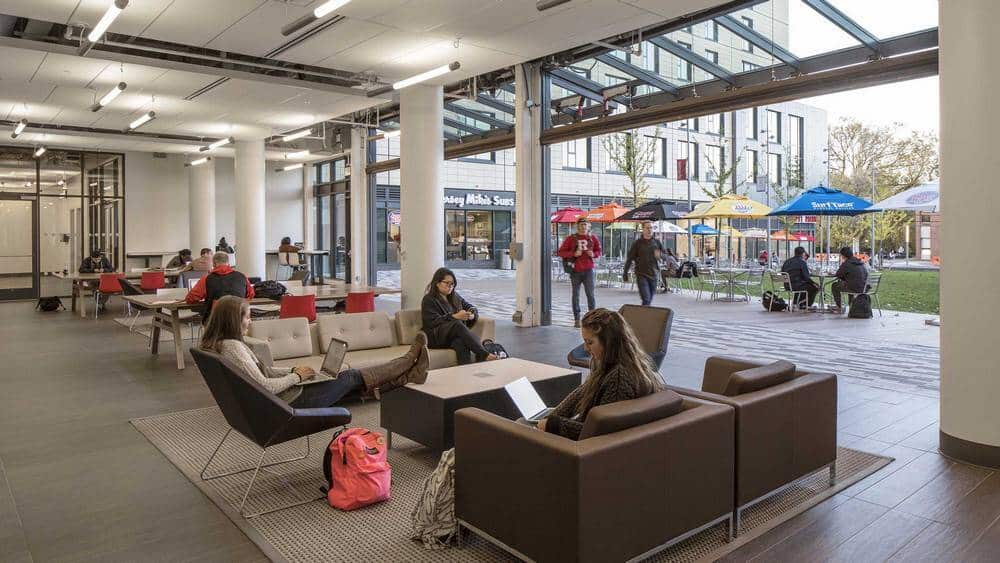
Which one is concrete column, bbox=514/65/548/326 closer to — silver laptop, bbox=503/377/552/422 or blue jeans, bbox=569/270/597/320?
blue jeans, bbox=569/270/597/320

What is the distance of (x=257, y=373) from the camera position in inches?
171

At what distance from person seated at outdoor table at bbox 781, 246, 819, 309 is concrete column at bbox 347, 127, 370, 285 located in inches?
355

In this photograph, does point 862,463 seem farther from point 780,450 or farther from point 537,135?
point 537,135

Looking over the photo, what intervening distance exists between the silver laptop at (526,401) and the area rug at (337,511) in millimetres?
676

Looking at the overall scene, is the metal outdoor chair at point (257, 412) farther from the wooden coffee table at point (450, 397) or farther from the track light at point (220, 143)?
the track light at point (220, 143)

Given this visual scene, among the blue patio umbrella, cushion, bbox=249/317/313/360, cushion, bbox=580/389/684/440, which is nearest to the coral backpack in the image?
cushion, bbox=580/389/684/440

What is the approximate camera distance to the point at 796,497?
387 cm

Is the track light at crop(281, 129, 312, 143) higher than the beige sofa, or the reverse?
the track light at crop(281, 129, 312, 143)

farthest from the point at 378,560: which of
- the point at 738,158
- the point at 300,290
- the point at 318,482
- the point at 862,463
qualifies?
the point at 738,158

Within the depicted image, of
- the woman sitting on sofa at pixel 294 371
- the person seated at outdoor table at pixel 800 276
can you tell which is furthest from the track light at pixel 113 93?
the person seated at outdoor table at pixel 800 276

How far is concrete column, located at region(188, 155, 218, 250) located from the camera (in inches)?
710

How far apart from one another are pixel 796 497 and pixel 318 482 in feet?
8.96

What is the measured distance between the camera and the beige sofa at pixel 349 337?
6207 mm

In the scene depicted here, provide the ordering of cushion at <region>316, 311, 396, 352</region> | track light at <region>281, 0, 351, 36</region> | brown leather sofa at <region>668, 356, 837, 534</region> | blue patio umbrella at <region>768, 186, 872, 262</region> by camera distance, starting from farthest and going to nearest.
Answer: blue patio umbrella at <region>768, 186, 872, 262</region>, cushion at <region>316, 311, 396, 352</region>, track light at <region>281, 0, 351, 36</region>, brown leather sofa at <region>668, 356, 837, 534</region>
